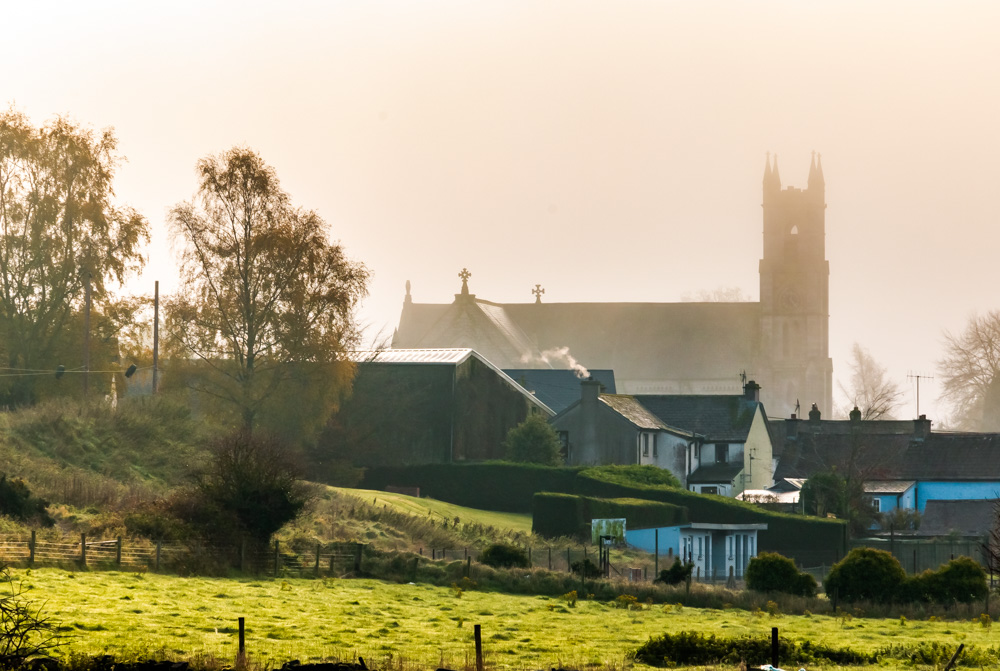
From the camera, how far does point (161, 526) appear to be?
3581 centimetres

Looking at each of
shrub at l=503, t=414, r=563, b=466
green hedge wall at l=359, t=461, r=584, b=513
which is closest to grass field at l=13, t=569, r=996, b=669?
green hedge wall at l=359, t=461, r=584, b=513

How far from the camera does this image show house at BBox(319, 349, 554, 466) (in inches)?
2426

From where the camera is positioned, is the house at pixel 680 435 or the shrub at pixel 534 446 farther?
the house at pixel 680 435

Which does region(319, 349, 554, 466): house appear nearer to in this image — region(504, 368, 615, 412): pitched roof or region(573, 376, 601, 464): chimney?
region(573, 376, 601, 464): chimney

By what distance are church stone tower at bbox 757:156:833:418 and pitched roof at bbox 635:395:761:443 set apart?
2199 inches

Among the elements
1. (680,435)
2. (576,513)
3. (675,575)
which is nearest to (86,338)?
(576,513)

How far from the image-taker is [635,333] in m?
135

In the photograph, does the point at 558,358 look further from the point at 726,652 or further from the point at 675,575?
the point at 726,652

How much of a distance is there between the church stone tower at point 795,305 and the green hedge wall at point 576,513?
79617mm

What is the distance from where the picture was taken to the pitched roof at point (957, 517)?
194 feet

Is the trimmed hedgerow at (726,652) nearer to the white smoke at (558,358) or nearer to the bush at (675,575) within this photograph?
the bush at (675,575)

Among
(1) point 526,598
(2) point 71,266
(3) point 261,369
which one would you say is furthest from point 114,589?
(2) point 71,266

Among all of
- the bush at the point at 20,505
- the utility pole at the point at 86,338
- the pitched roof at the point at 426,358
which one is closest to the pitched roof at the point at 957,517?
the pitched roof at the point at 426,358

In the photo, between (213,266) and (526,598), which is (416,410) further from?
(526,598)
